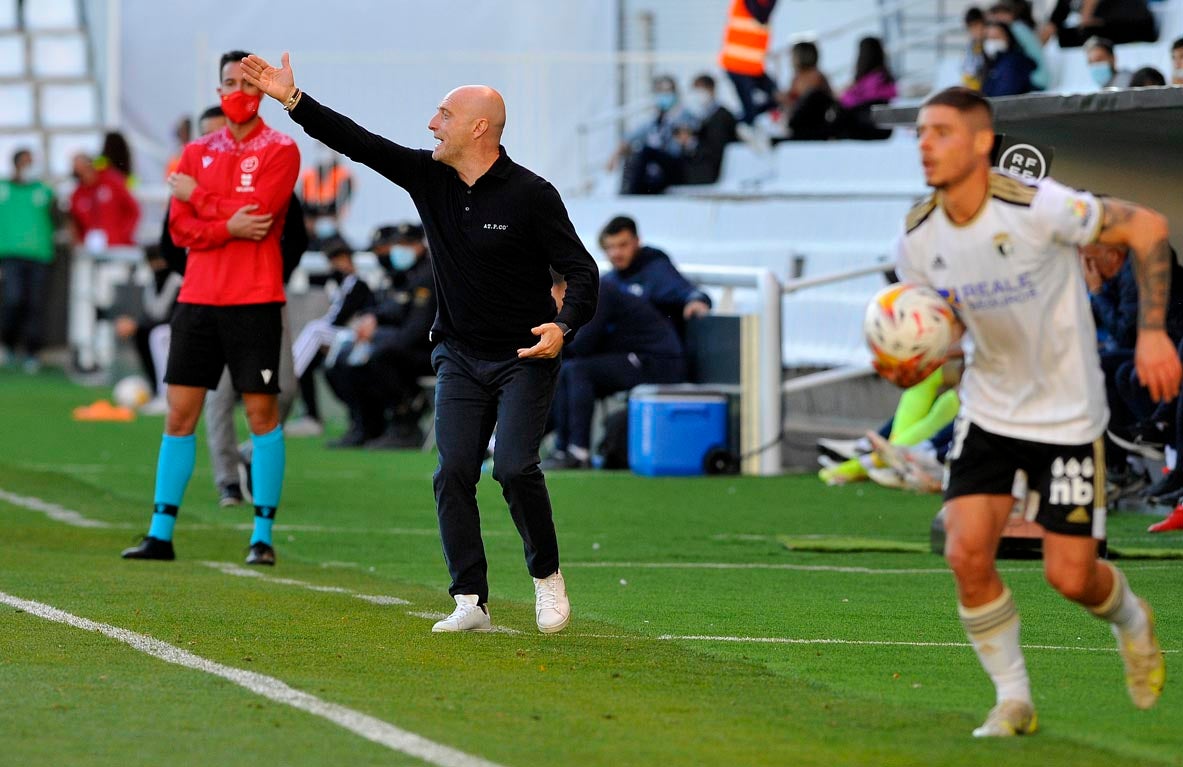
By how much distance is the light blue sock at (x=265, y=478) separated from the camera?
10359 mm

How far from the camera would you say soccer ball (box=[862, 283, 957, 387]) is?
5.85 meters

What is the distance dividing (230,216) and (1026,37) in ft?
36.7

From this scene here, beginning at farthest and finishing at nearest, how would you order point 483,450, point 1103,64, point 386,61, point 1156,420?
point 386,61
point 1103,64
point 1156,420
point 483,450

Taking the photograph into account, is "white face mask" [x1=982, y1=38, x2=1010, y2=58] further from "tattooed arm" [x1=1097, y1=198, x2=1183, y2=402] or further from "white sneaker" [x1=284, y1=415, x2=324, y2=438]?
"tattooed arm" [x1=1097, y1=198, x2=1183, y2=402]

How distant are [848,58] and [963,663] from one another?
20928mm

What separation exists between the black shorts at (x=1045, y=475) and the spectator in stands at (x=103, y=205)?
23082mm

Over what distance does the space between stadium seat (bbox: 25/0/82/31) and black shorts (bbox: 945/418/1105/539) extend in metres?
27.1

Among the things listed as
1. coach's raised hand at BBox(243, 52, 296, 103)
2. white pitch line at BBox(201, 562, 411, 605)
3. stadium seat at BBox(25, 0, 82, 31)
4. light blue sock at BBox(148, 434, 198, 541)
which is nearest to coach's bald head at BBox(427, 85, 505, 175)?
coach's raised hand at BBox(243, 52, 296, 103)

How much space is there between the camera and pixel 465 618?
7844mm

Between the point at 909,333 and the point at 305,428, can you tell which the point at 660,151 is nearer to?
the point at 305,428

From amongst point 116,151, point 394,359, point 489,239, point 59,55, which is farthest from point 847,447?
point 59,55

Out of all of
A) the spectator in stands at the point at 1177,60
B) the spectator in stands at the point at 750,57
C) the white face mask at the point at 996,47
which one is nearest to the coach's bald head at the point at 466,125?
the spectator in stands at the point at 1177,60

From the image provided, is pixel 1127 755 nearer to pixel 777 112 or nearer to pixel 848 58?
pixel 777 112

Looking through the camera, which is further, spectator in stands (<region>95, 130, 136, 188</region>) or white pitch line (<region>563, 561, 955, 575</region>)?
spectator in stands (<region>95, 130, 136, 188</region>)
